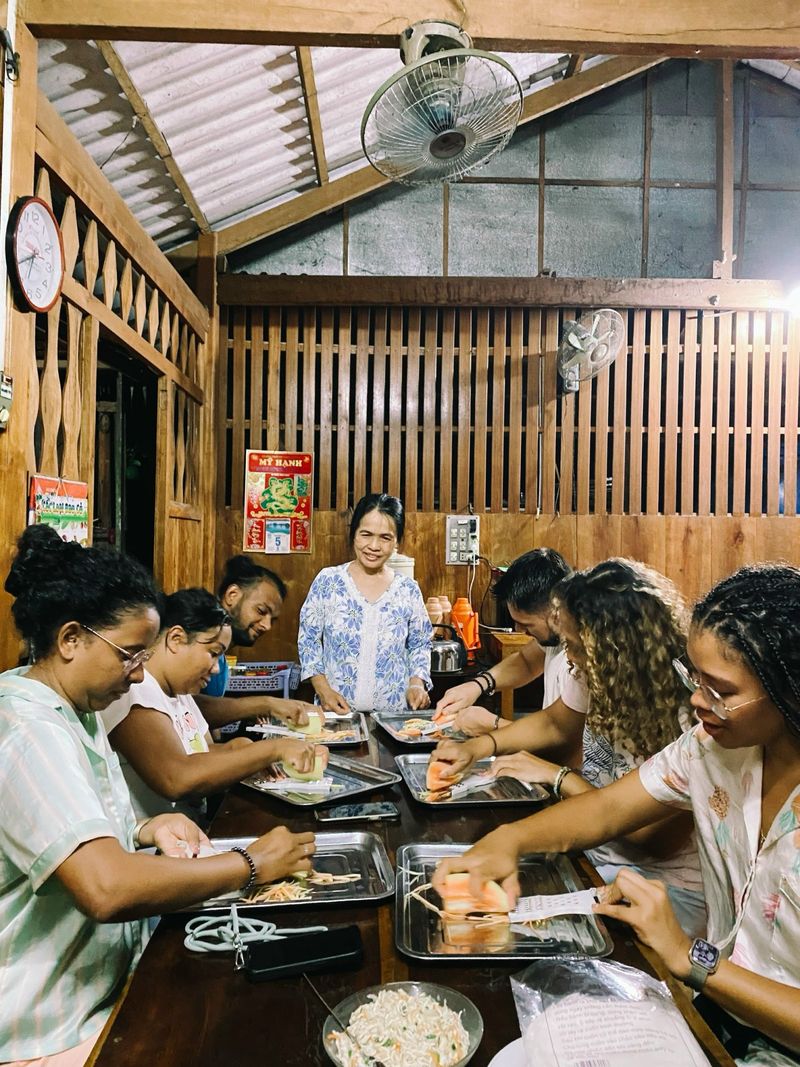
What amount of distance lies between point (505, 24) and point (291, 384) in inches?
A: 114

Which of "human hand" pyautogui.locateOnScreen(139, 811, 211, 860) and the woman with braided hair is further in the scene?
"human hand" pyautogui.locateOnScreen(139, 811, 211, 860)

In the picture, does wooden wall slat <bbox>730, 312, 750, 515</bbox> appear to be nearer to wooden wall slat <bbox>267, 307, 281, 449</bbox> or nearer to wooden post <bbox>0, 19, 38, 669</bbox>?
wooden wall slat <bbox>267, 307, 281, 449</bbox>

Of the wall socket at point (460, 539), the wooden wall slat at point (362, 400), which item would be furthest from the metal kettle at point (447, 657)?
the wooden wall slat at point (362, 400)

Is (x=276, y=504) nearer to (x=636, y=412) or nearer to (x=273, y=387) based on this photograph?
(x=273, y=387)

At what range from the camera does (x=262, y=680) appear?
13.0 feet

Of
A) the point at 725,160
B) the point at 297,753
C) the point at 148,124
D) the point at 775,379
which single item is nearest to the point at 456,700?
the point at 297,753

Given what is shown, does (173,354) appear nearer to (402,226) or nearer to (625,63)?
(402,226)

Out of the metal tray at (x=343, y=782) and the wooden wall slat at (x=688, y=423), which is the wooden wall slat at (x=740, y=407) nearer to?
the wooden wall slat at (x=688, y=423)

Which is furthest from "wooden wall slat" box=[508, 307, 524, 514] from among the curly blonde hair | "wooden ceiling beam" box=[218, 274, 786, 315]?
the curly blonde hair

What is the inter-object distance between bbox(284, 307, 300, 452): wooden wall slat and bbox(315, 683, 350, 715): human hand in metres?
2.37

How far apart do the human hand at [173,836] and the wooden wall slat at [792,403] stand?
503 cm

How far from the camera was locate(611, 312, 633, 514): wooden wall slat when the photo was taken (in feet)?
17.3

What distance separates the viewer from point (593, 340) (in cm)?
470

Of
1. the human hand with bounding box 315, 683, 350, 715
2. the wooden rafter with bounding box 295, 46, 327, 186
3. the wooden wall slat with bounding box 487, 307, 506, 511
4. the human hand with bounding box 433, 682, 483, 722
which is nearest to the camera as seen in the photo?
the human hand with bounding box 433, 682, 483, 722
